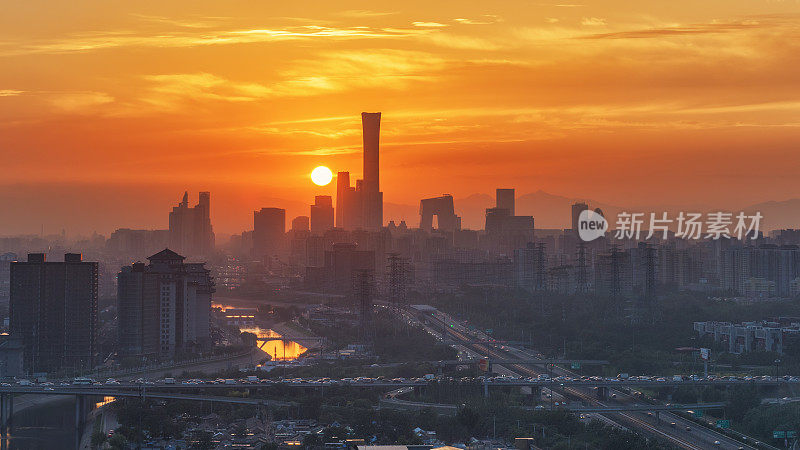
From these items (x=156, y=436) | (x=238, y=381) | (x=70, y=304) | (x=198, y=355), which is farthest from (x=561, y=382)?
(x=70, y=304)

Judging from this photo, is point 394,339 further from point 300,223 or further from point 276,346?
point 300,223

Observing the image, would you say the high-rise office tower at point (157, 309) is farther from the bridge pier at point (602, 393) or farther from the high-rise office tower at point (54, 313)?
the bridge pier at point (602, 393)

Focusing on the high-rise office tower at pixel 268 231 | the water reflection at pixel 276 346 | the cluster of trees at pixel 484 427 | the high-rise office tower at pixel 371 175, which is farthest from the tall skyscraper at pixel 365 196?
the cluster of trees at pixel 484 427

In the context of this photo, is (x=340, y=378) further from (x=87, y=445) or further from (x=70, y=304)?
(x=70, y=304)

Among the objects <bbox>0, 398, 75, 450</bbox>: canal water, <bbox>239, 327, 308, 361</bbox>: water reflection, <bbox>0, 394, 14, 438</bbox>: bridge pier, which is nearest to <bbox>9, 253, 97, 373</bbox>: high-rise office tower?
<bbox>0, 398, 75, 450</bbox>: canal water

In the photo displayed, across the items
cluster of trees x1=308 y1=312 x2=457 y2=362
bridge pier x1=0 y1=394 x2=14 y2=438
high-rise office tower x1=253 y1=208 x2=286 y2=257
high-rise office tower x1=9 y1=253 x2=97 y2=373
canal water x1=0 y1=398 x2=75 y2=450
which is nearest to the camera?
canal water x1=0 y1=398 x2=75 y2=450

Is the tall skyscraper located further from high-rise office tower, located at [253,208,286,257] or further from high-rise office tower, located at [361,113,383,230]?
high-rise office tower, located at [253,208,286,257]

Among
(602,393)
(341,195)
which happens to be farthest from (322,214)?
(602,393)
